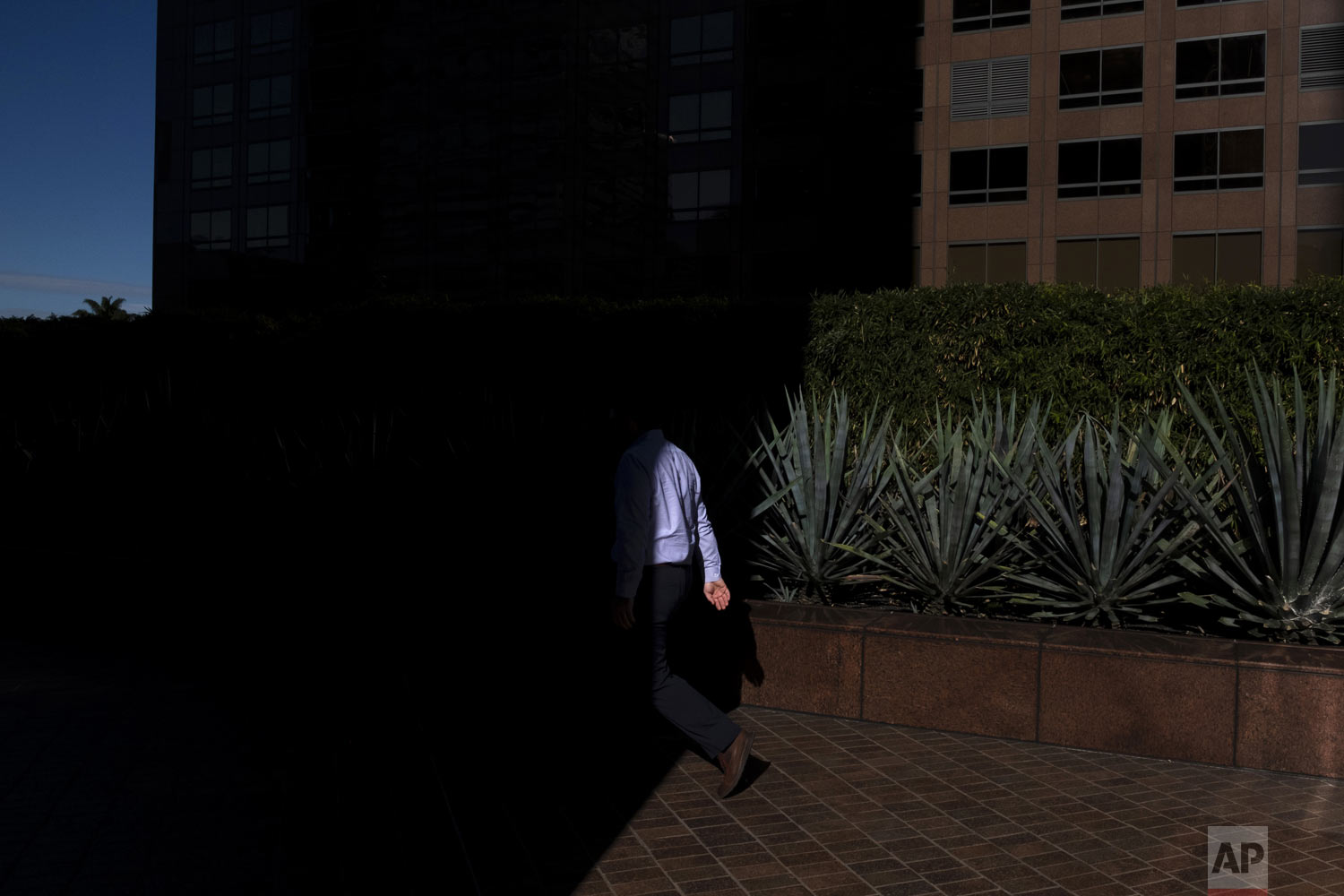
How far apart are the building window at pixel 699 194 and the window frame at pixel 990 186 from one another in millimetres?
8168

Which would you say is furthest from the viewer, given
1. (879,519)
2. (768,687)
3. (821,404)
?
(821,404)

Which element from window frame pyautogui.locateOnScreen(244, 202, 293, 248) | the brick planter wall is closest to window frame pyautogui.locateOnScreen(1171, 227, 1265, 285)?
the brick planter wall

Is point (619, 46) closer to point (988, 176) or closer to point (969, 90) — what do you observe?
point (969, 90)

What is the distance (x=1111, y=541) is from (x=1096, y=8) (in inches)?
1409

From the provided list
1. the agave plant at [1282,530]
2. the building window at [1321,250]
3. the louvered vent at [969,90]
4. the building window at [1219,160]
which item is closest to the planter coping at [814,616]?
the agave plant at [1282,530]

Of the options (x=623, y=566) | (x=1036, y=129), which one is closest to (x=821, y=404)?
(x=623, y=566)

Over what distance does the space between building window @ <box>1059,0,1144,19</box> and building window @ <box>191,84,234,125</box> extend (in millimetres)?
36696

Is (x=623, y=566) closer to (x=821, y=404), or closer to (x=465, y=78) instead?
(x=821, y=404)

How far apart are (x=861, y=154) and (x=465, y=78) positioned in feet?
59.3

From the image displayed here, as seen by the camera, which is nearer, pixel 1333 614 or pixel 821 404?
pixel 1333 614

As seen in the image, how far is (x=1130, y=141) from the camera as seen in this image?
36.7m

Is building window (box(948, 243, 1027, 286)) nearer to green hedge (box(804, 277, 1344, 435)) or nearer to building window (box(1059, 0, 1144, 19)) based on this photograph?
building window (box(1059, 0, 1144, 19))

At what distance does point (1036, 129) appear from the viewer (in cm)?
3747

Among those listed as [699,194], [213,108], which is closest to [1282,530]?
[699,194]
